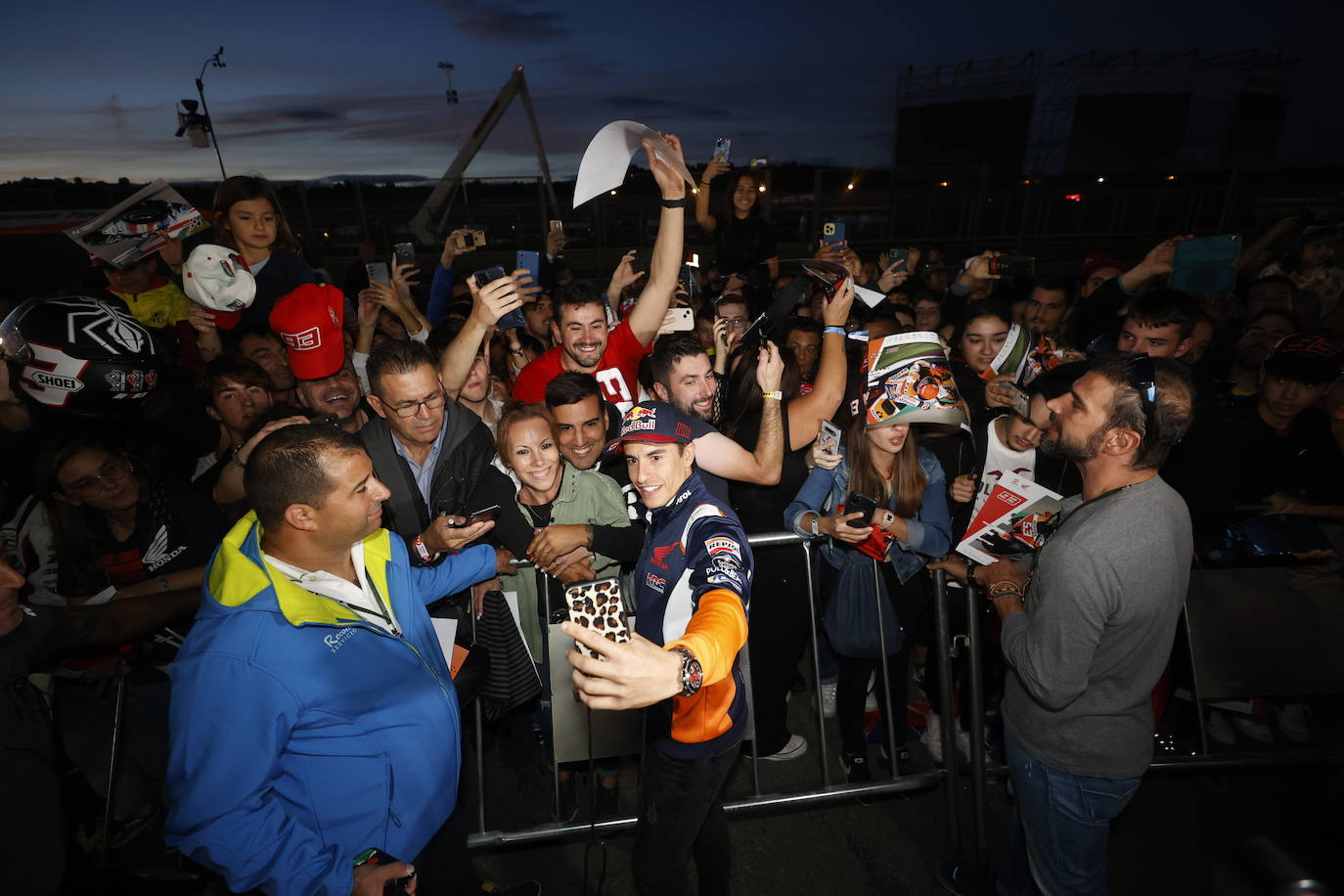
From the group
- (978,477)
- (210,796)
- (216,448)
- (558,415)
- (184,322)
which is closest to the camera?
(210,796)

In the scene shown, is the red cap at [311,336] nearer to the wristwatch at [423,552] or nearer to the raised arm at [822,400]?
the wristwatch at [423,552]

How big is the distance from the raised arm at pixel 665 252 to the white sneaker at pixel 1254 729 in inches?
193

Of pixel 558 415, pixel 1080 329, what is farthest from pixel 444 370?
pixel 1080 329

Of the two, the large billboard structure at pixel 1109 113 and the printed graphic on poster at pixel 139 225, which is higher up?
the large billboard structure at pixel 1109 113

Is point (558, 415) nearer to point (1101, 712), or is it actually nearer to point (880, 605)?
point (880, 605)

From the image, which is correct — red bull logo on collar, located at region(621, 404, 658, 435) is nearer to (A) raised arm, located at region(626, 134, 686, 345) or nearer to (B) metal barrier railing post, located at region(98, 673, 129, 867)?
(A) raised arm, located at region(626, 134, 686, 345)

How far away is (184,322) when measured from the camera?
5.13m

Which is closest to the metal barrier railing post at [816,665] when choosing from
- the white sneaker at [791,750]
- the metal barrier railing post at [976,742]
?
the white sneaker at [791,750]

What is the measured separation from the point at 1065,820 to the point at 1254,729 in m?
3.02

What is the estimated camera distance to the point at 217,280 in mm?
4219

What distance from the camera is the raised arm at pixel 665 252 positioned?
158 inches

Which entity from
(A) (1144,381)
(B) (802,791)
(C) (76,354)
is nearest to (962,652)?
(B) (802,791)

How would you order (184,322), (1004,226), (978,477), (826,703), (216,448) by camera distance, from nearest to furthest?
(978,477)
(216,448)
(826,703)
(184,322)
(1004,226)

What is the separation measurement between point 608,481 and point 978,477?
217 cm
